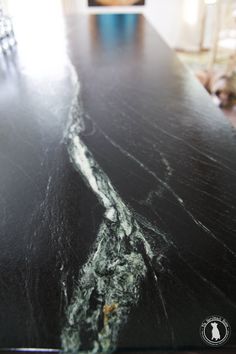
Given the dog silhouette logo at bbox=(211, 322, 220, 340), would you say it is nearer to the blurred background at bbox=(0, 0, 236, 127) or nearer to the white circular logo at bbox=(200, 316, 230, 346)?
the white circular logo at bbox=(200, 316, 230, 346)

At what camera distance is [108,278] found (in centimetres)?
37

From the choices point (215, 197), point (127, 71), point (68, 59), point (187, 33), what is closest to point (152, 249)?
point (215, 197)

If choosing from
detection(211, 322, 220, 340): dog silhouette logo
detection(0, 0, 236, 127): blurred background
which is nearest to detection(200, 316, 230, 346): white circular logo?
detection(211, 322, 220, 340): dog silhouette logo

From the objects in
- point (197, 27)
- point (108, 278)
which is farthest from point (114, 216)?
point (197, 27)

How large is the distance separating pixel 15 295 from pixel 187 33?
347cm

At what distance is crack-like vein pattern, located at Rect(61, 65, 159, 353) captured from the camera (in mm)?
317

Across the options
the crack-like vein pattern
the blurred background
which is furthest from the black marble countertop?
the blurred background

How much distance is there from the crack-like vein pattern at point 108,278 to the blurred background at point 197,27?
1845mm

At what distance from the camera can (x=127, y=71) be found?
93 centimetres

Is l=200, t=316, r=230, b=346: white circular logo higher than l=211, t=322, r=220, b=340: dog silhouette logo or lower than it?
lower

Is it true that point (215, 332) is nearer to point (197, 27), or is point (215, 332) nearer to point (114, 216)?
point (114, 216)

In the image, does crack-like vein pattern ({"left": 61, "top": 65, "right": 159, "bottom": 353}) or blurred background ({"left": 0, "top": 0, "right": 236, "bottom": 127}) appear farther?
blurred background ({"left": 0, "top": 0, "right": 236, "bottom": 127})

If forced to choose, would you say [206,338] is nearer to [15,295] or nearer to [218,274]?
[218,274]

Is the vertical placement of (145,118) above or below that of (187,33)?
above
